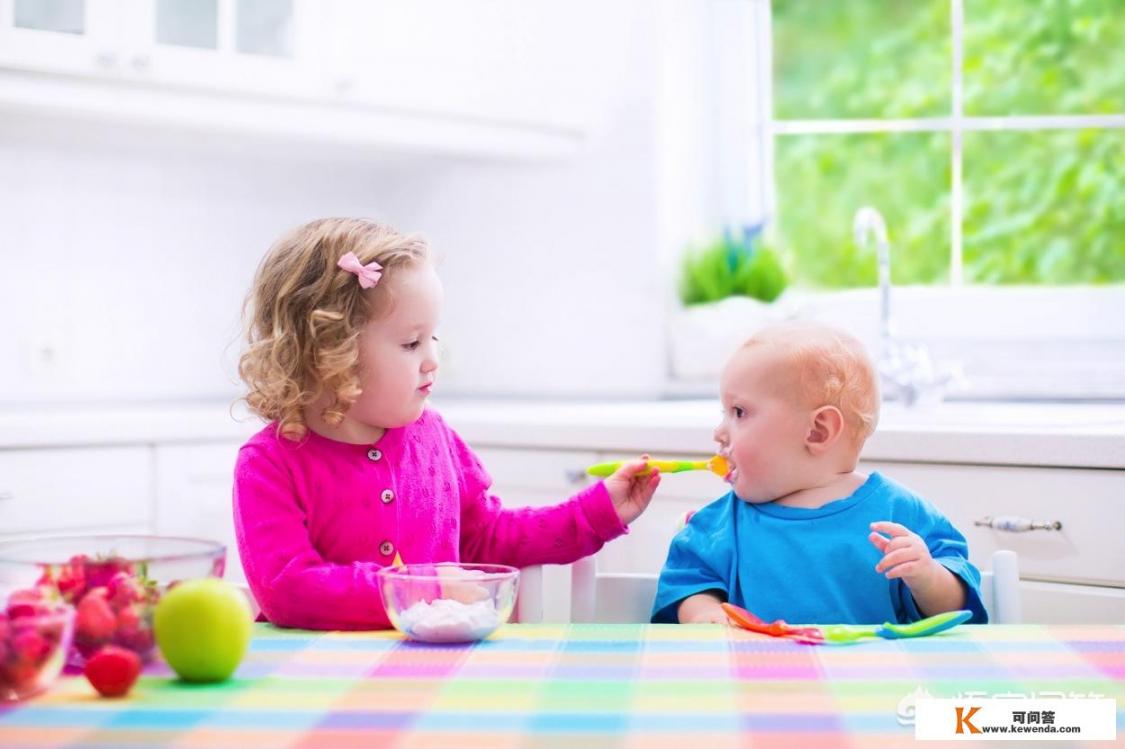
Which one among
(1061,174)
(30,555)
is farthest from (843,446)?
(1061,174)

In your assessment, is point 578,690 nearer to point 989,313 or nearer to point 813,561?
point 813,561

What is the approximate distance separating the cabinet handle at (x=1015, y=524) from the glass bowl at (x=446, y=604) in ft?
3.58

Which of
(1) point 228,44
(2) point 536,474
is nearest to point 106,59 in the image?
(1) point 228,44

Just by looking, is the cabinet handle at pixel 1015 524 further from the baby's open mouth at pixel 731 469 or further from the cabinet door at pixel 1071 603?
the baby's open mouth at pixel 731 469

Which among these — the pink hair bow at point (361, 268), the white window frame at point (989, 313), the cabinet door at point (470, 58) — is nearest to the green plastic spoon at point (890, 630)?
the pink hair bow at point (361, 268)

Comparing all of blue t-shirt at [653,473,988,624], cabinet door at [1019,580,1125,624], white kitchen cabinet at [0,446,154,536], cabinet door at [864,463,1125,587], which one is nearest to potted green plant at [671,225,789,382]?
cabinet door at [864,463,1125,587]

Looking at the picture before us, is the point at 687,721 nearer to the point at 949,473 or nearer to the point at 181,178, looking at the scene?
the point at 949,473

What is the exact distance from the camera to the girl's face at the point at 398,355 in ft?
4.66

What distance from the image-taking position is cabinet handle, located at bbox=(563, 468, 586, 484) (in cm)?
229

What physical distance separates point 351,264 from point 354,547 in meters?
0.30

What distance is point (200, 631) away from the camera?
0.95 m

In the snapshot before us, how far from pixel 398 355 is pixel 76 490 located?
40.0 inches

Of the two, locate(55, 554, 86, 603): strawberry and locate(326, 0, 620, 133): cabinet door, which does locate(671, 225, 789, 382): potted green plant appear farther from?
locate(55, 554, 86, 603): strawberry

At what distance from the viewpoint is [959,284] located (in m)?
2.92
